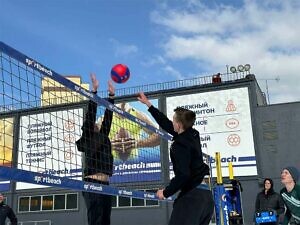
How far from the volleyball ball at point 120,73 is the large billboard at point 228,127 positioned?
586 inches

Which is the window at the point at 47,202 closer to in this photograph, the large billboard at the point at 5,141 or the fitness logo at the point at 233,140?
the large billboard at the point at 5,141

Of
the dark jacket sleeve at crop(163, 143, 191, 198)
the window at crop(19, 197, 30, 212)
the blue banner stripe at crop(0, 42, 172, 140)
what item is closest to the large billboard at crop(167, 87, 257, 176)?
the window at crop(19, 197, 30, 212)

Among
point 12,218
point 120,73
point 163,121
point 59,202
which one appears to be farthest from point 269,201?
point 59,202

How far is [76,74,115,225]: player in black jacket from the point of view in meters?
6.19

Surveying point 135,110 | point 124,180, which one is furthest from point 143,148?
point 135,110

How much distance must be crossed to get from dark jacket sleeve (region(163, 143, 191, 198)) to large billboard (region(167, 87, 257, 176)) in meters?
18.6

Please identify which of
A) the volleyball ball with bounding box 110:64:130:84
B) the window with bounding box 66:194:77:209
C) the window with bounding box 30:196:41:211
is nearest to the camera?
Answer: the volleyball ball with bounding box 110:64:130:84

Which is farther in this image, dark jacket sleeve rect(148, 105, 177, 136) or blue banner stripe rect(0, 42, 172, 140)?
dark jacket sleeve rect(148, 105, 177, 136)

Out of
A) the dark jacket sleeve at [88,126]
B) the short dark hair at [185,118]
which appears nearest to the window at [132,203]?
the dark jacket sleeve at [88,126]

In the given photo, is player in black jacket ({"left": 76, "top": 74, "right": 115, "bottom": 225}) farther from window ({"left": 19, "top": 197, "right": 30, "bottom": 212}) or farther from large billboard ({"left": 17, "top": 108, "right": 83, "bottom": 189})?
window ({"left": 19, "top": 197, "right": 30, "bottom": 212})

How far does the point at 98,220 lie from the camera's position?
6121mm

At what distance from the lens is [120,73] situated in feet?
27.7

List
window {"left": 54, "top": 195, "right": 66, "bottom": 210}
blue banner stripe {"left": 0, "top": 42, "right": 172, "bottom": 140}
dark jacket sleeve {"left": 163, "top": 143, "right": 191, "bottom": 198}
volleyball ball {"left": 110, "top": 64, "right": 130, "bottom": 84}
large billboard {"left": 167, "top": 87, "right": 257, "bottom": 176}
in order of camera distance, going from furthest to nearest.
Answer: window {"left": 54, "top": 195, "right": 66, "bottom": 210} < large billboard {"left": 167, "top": 87, "right": 257, "bottom": 176} < volleyball ball {"left": 110, "top": 64, "right": 130, "bottom": 84} < blue banner stripe {"left": 0, "top": 42, "right": 172, "bottom": 140} < dark jacket sleeve {"left": 163, "top": 143, "right": 191, "bottom": 198}

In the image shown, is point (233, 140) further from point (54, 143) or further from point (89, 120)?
point (89, 120)
